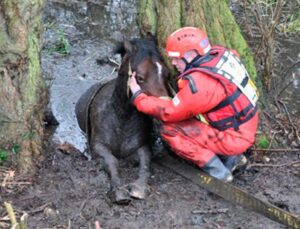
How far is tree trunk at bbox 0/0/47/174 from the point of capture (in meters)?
6.53

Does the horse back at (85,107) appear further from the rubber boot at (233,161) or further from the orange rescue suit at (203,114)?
the rubber boot at (233,161)

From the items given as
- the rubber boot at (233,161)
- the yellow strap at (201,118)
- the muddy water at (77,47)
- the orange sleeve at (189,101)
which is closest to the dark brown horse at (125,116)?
the orange sleeve at (189,101)

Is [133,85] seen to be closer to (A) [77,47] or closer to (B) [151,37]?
(B) [151,37]

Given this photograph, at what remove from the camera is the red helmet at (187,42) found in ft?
21.1

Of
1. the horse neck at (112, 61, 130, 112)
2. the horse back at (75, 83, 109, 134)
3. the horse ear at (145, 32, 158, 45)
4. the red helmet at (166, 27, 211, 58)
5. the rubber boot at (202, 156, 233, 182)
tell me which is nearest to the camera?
the red helmet at (166, 27, 211, 58)

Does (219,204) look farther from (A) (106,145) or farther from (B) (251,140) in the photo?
(A) (106,145)

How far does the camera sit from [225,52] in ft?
21.5

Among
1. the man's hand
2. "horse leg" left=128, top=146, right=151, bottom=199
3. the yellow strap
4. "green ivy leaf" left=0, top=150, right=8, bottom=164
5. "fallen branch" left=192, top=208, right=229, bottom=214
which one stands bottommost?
"fallen branch" left=192, top=208, right=229, bottom=214

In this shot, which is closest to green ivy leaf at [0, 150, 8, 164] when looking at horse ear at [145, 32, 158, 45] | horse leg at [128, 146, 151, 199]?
horse leg at [128, 146, 151, 199]

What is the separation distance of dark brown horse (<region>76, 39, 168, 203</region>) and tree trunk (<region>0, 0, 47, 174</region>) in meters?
0.93

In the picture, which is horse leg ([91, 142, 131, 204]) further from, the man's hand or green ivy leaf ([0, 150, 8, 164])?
green ivy leaf ([0, 150, 8, 164])

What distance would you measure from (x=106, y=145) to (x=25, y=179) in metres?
1.27

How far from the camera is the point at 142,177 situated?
22.4 feet

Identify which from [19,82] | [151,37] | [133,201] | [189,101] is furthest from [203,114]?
[19,82]
